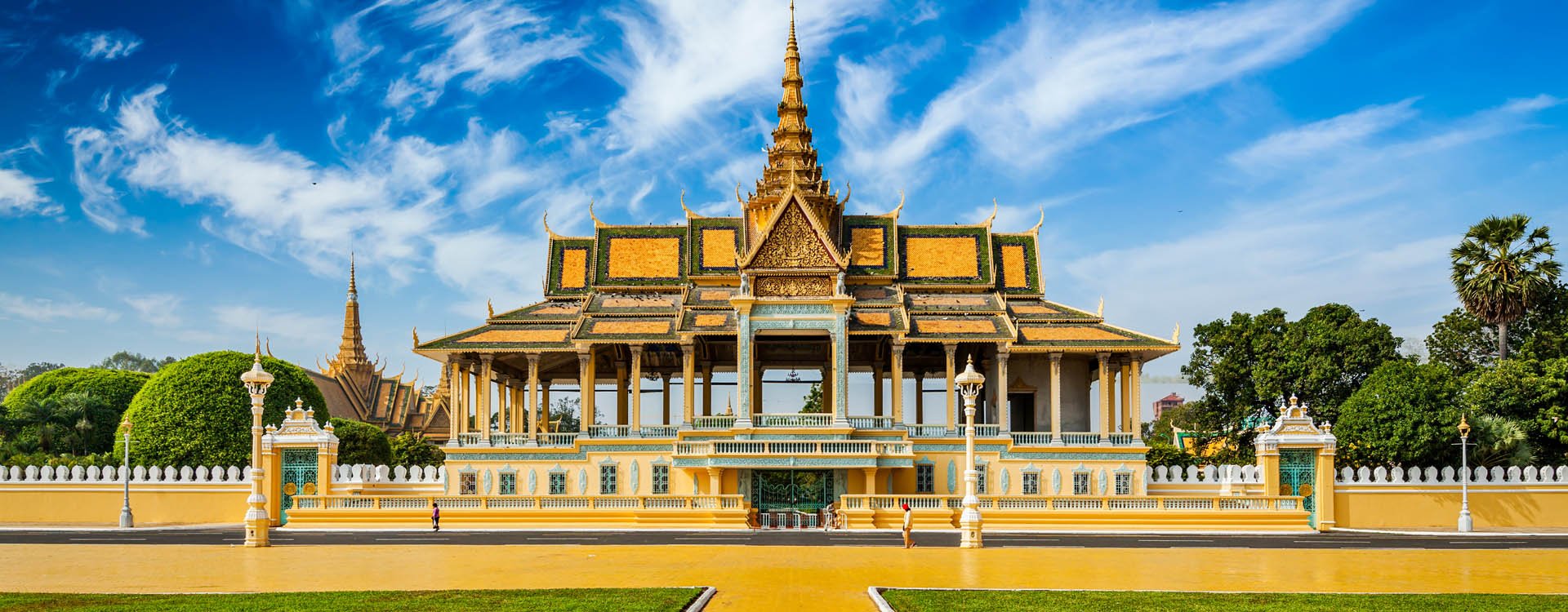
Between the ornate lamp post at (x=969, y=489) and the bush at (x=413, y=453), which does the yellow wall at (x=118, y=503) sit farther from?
the bush at (x=413, y=453)

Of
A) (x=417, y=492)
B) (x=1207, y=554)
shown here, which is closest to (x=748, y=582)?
(x=1207, y=554)

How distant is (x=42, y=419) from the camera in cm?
6325

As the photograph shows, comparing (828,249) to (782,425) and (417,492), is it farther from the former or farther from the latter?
(417,492)

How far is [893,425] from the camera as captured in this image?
42875mm

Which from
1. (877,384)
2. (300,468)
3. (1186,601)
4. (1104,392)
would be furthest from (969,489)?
(300,468)

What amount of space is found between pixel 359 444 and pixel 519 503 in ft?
97.7

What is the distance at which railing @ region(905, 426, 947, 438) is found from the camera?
Result: 42.6m

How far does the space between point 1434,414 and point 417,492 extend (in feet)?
107

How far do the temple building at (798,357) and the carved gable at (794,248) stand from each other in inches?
2.2

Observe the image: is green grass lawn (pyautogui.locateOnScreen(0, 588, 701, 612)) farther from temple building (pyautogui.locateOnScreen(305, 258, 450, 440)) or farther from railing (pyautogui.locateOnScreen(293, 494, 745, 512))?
temple building (pyautogui.locateOnScreen(305, 258, 450, 440))

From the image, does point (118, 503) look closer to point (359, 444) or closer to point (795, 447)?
point (795, 447)

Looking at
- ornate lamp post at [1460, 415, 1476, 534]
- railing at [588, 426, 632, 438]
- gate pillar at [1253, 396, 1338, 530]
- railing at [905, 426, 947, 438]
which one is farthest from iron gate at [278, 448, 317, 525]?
ornate lamp post at [1460, 415, 1476, 534]

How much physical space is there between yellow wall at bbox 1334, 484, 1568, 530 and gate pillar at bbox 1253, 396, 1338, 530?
3.40 ft

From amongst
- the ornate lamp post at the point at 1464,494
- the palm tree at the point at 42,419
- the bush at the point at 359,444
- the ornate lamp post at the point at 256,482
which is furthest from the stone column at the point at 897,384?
the palm tree at the point at 42,419
